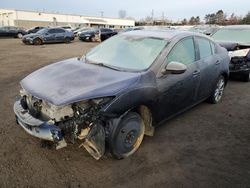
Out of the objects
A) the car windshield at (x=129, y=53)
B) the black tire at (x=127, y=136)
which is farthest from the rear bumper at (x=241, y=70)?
the black tire at (x=127, y=136)

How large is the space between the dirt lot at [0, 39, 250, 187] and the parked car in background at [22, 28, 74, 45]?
1618cm

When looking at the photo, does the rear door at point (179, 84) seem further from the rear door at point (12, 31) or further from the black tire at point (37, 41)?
the rear door at point (12, 31)

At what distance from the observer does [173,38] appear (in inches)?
155

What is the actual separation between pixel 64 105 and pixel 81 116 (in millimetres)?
266

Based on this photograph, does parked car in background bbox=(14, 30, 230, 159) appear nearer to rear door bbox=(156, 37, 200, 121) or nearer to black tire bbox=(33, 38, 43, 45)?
rear door bbox=(156, 37, 200, 121)

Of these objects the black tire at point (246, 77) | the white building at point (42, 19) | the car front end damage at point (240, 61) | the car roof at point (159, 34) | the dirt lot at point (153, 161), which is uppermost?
the white building at point (42, 19)

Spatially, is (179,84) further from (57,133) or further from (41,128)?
(41,128)

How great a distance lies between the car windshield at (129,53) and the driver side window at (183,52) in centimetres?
20

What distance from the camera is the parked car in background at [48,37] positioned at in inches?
755

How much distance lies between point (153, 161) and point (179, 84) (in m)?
1.33

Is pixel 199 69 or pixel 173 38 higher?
pixel 173 38

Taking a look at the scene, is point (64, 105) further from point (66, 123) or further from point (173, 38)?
point (173, 38)

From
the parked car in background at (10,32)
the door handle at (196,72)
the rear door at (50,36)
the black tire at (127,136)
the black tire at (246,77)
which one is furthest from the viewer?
the parked car in background at (10,32)

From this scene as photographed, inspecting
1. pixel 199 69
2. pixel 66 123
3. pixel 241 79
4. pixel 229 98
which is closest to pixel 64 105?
pixel 66 123
